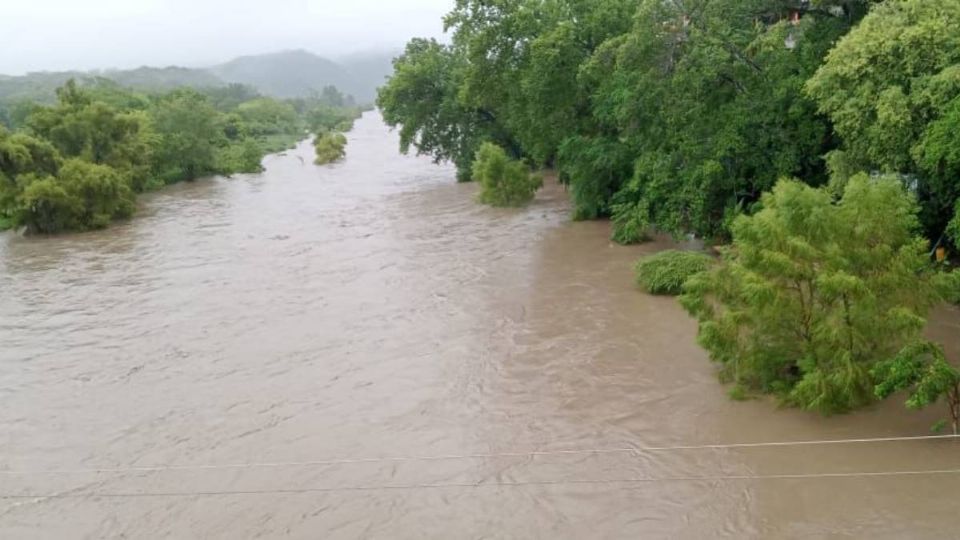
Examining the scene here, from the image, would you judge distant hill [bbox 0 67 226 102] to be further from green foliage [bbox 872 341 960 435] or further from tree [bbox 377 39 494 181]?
green foliage [bbox 872 341 960 435]

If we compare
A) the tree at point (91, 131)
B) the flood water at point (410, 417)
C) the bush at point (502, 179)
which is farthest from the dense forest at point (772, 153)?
the tree at point (91, 131)

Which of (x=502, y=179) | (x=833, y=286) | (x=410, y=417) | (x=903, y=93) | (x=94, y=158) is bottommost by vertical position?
(x=410, y=417)

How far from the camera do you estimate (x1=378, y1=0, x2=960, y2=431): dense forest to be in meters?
10.0

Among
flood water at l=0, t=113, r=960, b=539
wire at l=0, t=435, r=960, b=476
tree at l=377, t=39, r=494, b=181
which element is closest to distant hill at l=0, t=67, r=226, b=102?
tree at l=377, t=39, r=494, b=181

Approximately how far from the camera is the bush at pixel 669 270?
53.2 feet

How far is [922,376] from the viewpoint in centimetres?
921

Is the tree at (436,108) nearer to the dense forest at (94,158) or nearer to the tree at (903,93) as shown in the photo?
the dense forest at (94,158)

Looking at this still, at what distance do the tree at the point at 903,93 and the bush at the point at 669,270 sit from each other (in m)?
3.51

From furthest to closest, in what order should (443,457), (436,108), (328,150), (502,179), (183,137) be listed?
(328,150), (183,137), (436,108), (502,179), (443,457)

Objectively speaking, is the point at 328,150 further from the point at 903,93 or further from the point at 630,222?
the point at 903,93

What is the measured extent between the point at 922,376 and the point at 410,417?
21.7ft

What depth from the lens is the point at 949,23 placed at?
1271cm

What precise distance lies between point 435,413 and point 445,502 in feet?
8.16

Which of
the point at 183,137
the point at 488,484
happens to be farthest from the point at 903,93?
the point at 183,137
